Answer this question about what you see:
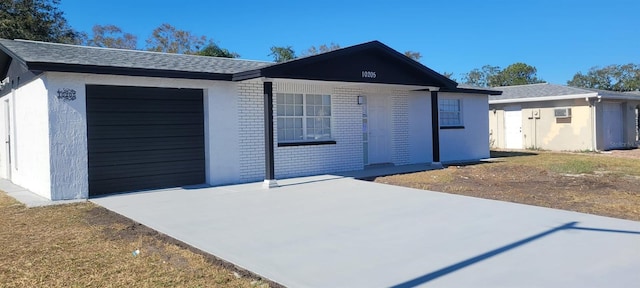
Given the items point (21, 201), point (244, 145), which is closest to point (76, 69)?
point (21, 201)

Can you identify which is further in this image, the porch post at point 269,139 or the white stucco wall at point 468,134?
the white stucco wall at point 468,134

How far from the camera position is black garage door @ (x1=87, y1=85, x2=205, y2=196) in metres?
9.77

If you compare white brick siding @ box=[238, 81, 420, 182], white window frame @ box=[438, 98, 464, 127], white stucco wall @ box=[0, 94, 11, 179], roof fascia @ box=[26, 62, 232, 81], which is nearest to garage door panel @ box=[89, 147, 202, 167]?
white brick siding @ box=[238, 81, 420, 182]

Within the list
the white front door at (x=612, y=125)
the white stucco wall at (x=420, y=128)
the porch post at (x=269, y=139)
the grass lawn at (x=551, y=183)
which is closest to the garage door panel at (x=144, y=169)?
the porch post at (x=269, y=139)

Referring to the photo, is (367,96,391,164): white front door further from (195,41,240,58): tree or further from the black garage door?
(195,41,240,58): tree

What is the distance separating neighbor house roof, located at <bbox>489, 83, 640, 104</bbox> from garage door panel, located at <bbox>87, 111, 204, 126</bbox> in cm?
1635

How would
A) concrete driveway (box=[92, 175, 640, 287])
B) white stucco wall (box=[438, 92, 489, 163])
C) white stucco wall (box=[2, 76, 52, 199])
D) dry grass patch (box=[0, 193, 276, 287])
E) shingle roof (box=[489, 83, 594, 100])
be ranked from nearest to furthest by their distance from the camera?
concrete driveway (box=[92, 175, 640, 287]) < dry grass patch (box=[0, 193, 276, 287]) < white stucco wall (box=[2, 76, 52, 199]) < white stucco wall (box=[438, 92, 489, 163]) < shingle roof (box=[489, 83, 594, 100])

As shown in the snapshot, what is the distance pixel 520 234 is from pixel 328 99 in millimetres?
8278

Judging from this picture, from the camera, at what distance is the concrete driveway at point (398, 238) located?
445cm

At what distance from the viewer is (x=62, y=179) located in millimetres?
9266

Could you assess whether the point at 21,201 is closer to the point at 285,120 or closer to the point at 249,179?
the point at 249,179

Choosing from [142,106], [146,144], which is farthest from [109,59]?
[146,144]

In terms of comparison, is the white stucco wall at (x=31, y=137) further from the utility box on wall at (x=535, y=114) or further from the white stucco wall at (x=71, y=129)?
the utility box on wall at (x=535, y=114)

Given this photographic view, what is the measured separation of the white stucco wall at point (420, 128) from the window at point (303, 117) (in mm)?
3512
